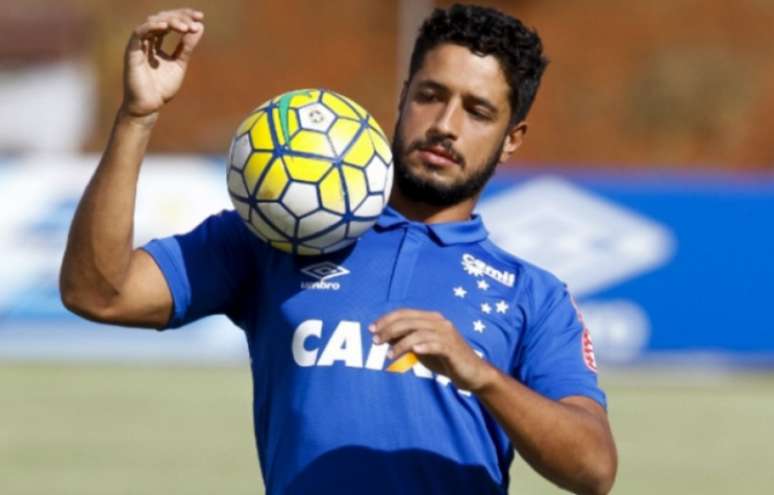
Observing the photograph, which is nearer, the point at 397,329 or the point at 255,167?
the point at 397,329

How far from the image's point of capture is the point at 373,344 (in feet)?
14.5

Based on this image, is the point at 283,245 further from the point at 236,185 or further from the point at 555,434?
the point at 555,434

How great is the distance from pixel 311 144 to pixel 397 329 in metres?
0.74

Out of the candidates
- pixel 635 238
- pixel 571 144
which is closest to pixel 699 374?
pixel 635 238

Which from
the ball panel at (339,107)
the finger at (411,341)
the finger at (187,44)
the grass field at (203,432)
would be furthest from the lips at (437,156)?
the grass field at (203,432)

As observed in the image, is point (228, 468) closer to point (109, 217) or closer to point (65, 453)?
point (65, 453)

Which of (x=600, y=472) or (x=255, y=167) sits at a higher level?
(x=255, y=167)

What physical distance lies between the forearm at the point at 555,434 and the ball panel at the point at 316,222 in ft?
1.98

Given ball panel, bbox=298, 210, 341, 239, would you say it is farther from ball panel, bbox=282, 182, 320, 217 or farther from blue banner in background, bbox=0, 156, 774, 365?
blue banner in background, bbox=0, 156, 774, 365

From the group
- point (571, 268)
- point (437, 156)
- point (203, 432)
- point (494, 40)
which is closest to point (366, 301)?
Answer: point (437, 156)

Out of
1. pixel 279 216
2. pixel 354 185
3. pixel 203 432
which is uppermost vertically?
pixel 354 185

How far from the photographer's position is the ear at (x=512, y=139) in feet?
16.1

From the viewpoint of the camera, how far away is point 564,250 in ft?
51.6

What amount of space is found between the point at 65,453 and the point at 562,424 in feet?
24.0
